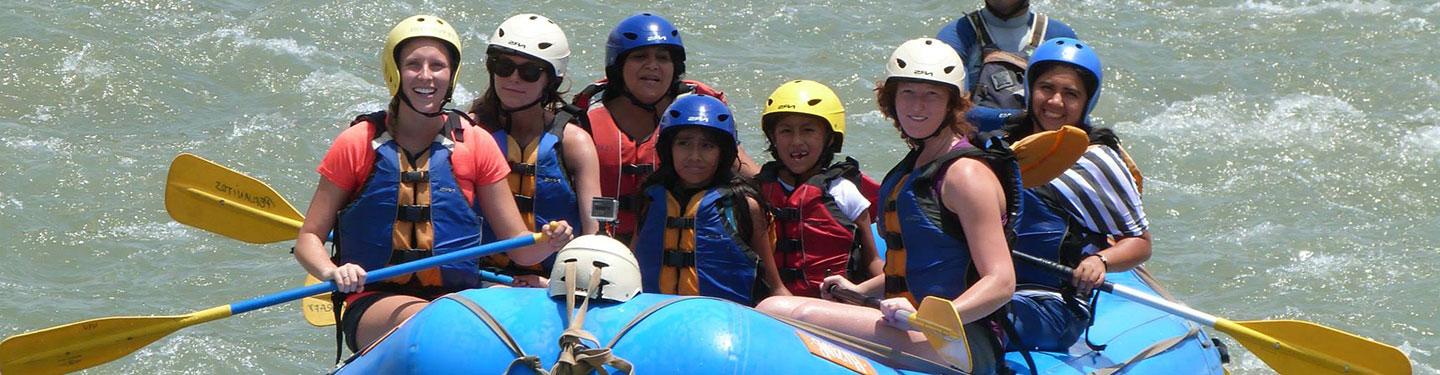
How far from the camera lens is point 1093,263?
5.08 m

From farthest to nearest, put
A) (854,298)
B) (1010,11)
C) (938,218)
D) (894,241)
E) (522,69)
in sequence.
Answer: (1010,11)
(522,69)
(854,298)
(894,241)
(938,218)

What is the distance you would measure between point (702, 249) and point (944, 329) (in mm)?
1109

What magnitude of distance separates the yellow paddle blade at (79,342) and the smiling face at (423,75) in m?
0.83

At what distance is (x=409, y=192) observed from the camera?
15.9ft

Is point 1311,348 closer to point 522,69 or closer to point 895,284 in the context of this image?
point 895,284

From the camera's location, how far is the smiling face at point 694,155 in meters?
5.26

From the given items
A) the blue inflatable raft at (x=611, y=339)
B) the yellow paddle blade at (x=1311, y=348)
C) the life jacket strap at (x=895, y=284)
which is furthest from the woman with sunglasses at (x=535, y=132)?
the yellow paddle blade at (x=1311, y=348)

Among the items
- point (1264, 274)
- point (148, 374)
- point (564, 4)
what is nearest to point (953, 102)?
point (148, 374)

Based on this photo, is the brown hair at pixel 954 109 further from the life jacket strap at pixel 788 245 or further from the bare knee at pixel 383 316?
the bare knee at pixel 383 316

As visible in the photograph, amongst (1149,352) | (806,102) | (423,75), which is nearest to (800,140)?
(806,102)

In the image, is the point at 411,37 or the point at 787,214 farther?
the point at 787,214

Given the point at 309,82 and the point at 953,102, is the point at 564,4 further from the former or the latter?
the point at 953,102

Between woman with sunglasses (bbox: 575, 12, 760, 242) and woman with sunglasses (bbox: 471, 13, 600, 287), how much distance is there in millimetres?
328

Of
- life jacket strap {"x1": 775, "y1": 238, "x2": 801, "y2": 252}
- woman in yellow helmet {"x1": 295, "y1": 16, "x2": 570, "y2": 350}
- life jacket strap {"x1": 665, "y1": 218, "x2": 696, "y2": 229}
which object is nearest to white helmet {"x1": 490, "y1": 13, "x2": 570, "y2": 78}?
woman in yellow helmet {"x1": 295, "y1": 16, "x2": 570, "y2": 350}
